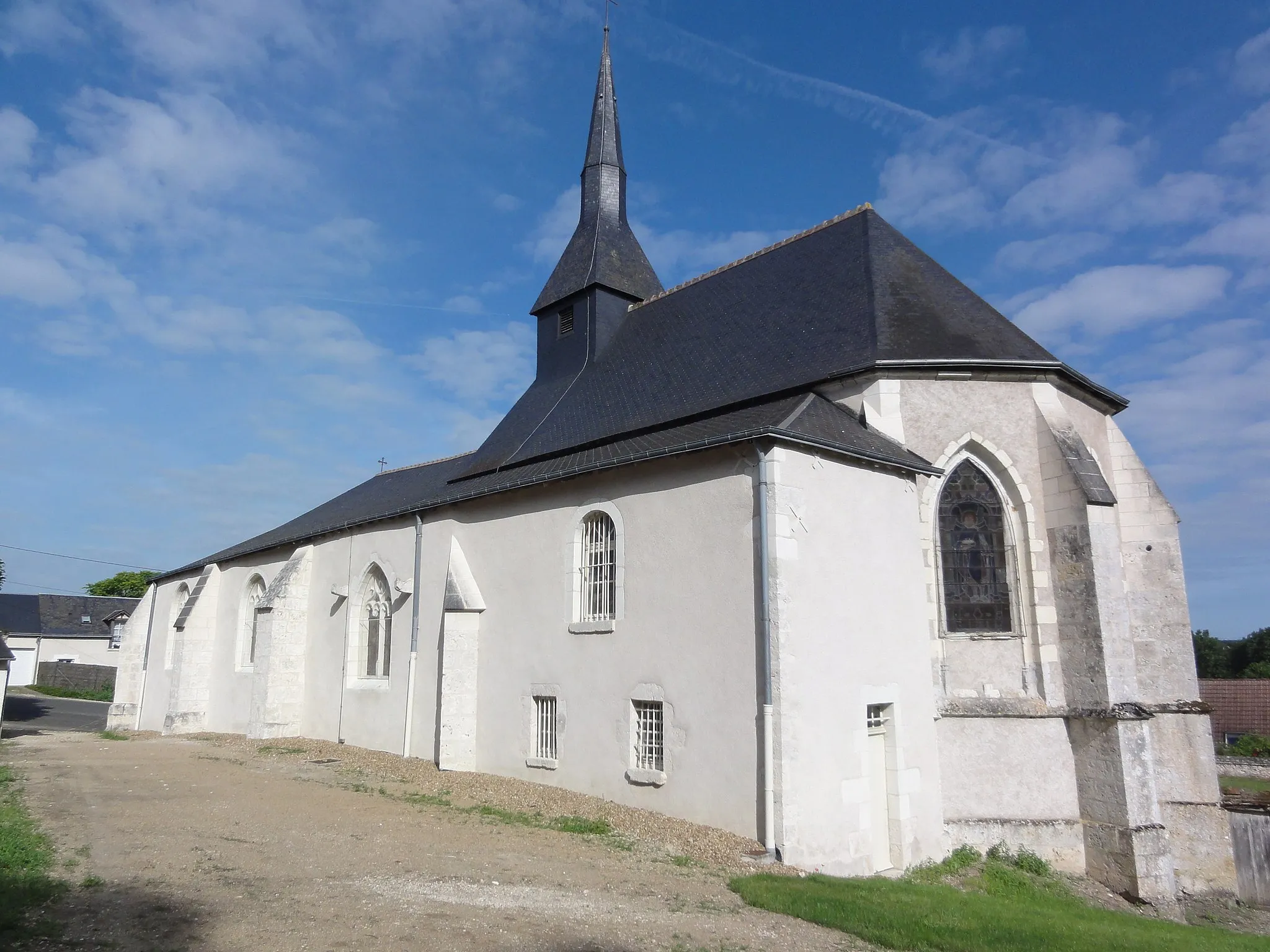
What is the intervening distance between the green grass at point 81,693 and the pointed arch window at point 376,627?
100 ft

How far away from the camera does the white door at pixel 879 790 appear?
9.57m

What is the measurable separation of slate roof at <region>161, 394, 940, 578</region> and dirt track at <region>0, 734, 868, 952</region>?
4461 mm

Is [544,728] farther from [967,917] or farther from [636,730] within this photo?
[967,917]

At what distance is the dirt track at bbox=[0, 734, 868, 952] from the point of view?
17.7 feet

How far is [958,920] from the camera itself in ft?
22.4

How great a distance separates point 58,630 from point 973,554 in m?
51.3

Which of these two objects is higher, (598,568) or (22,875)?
(598,568)

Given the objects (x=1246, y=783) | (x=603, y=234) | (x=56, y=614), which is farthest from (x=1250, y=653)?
(x=56, y=614)

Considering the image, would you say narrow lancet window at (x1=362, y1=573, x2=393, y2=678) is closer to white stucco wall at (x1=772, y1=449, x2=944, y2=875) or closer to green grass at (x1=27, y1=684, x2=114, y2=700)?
white stucco wall at (x1=772, y1=449, x2=944, y2=875)

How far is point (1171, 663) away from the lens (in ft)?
38.7

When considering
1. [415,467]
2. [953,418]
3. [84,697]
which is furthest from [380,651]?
[84,697]

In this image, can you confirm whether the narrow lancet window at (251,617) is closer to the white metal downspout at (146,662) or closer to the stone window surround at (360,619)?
the stone window surround at (360,619)

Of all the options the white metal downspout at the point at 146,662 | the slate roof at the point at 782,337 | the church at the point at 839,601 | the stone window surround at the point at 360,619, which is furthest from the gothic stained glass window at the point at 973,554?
the white metal downspout at the point at 146,662

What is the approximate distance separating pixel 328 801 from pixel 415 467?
1296cm
